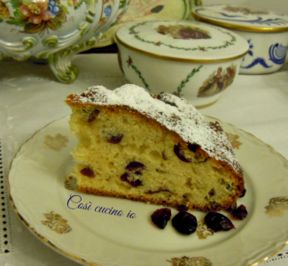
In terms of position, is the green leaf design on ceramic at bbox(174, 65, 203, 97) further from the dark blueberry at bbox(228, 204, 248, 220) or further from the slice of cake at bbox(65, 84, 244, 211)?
the dark blueberry at bbox(228, 204, 248, 220)

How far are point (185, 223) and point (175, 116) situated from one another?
194mm

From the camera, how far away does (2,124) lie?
3.22 feet

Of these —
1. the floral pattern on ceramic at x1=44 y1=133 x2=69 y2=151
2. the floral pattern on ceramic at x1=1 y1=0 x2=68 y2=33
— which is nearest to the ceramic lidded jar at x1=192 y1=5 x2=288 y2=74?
the floral pattern on ceramic at x1=1 y1=0 x2=68 y2=33

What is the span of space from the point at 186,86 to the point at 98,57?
0.44 m

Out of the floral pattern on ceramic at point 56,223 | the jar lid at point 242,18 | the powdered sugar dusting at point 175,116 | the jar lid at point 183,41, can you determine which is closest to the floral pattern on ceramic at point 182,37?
the jar lid at point 183,41

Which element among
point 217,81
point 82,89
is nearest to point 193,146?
point 217,81

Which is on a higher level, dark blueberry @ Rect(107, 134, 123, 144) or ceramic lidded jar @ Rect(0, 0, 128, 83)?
ceramic lidded jar @ Rect(0, 0, 128, 83)

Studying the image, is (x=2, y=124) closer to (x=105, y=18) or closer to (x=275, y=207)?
(x=105, y=18)

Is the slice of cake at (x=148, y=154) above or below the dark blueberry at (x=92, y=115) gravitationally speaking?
below

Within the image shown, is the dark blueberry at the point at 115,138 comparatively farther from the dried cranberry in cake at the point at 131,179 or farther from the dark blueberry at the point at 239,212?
the dark blueberry at the point at 239,212

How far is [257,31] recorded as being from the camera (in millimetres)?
1268

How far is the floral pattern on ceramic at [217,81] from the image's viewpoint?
107 centimetres

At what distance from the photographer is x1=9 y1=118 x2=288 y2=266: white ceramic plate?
612 millimetres

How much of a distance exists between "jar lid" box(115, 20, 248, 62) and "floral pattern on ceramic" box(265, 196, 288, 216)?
403 mm
